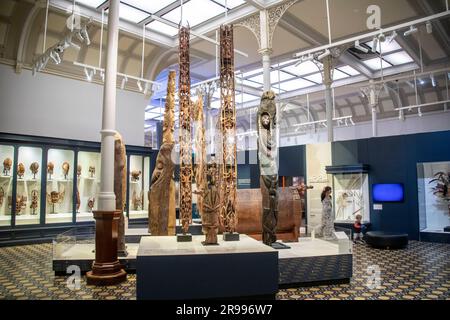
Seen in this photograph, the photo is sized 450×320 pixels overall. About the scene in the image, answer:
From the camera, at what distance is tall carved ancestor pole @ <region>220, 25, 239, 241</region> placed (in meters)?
4.79

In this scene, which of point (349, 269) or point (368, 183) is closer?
point (349, 269)

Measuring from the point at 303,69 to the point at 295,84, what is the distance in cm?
193

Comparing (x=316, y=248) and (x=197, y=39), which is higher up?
(x=197, y=39)

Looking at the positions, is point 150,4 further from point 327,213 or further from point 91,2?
point 327,213

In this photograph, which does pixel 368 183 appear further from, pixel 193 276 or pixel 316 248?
pixel 193 276

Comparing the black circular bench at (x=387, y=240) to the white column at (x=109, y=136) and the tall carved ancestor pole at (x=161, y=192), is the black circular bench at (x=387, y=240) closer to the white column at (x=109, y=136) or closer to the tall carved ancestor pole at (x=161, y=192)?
the tall carved ancestor pole at (x=161, y=192)

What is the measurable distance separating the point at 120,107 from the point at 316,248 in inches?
328

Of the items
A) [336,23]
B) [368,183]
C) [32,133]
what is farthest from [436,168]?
[32,133]

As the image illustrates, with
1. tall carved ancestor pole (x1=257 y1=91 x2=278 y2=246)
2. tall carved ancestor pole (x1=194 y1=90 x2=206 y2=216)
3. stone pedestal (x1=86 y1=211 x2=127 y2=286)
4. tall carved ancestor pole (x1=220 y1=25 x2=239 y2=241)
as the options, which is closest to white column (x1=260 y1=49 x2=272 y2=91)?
tall carved ancestor pole (x1=194 y1=90 x2=206 y2=216)

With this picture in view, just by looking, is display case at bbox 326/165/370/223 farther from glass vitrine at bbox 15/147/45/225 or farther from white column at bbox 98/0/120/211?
glass vitrine at bbox 15/147/45/225

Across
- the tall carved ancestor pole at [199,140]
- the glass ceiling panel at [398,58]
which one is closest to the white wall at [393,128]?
the glass ceiling panel at [398,58]

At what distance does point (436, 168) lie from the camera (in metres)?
9.28

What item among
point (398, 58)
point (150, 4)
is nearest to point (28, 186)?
point (150, 4)
